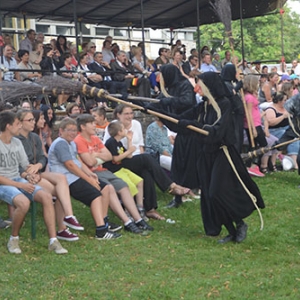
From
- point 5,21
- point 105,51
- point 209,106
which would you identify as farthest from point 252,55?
point 209,106

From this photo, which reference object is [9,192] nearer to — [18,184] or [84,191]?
[18,184]

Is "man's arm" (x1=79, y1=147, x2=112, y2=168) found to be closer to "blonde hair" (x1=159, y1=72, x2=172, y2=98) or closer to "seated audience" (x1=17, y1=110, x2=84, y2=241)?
"seated audience" (x1=17, y1=110, x2=84, y2=241)

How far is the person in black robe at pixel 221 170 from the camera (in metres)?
7.82

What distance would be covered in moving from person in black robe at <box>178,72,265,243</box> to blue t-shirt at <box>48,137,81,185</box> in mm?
1441

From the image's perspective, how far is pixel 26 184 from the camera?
7590 millimetres

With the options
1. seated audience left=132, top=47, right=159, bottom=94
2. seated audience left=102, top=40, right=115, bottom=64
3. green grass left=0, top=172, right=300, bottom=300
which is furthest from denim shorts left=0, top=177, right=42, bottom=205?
seated audience left=102, top=40, right=115, bottom=64

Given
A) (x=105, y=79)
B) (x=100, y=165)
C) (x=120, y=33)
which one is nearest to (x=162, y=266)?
(x=100, y=165)

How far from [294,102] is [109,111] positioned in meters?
3.66

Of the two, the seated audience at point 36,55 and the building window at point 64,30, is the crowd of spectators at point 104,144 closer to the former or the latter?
the seated audience at point 36,55

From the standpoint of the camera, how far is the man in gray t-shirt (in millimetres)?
7426

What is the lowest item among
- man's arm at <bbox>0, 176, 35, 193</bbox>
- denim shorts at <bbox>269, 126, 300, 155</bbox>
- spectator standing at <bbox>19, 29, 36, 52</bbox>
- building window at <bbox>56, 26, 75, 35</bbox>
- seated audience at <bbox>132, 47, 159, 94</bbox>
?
denim shorts at <bbox>269, 126, 300, 155</bbox>

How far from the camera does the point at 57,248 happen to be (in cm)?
746

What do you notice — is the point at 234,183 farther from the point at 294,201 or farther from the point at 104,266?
the point at 294,201

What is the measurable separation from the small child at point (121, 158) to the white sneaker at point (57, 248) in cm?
177
